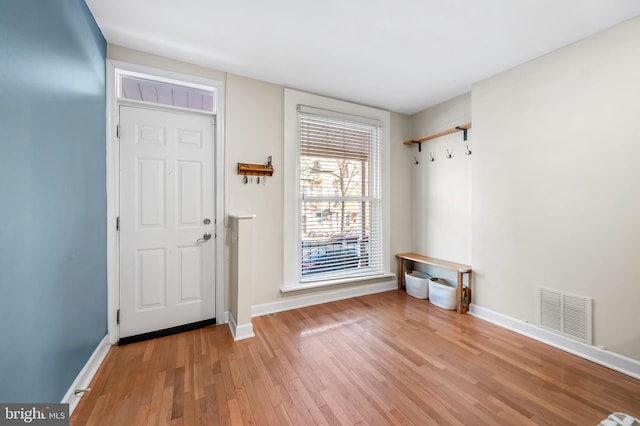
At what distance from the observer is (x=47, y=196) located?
134 centimetres

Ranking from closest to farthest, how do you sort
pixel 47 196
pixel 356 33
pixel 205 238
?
pixel 47 196 < pixel 356 33 < pixel 205 238

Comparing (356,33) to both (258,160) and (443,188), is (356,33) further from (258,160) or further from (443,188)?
(443,188)

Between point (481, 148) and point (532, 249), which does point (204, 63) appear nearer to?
point (481, 148)

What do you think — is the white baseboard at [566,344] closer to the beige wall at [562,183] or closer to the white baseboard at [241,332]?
the beige wall at [562,183]

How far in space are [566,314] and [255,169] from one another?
3.21 metres

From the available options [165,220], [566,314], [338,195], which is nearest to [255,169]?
[165,220]

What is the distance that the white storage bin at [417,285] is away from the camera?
11.3 feet

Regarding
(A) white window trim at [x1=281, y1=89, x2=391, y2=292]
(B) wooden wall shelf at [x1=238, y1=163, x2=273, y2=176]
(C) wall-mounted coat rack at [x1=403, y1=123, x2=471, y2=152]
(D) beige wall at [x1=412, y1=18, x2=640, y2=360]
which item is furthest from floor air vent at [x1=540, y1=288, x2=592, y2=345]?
(B) wooden wall shelf at [x1=238, y1=163, x2=273, y2=176]

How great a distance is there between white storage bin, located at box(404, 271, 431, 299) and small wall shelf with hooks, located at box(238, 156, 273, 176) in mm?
2370

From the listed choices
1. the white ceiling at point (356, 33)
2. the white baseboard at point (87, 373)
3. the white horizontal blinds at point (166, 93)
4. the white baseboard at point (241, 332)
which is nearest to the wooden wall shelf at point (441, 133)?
the white ceiling at point (356, 33)

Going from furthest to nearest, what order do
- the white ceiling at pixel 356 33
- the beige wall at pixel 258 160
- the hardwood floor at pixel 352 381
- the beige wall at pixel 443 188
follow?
the beige wall at pixel 443 188 < the beige wall at pixel 258 160 < the white ceiling at pixel 356 33 < the hardwood floor at pixel 352 381

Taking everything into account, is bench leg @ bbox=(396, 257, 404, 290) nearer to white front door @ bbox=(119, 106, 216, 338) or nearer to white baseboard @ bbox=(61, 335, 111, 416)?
white front door @ bbox=(119, 106, 216, 338)

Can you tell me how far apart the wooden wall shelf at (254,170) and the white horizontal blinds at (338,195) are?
0.46 meters

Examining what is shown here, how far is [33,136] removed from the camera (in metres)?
1.22
